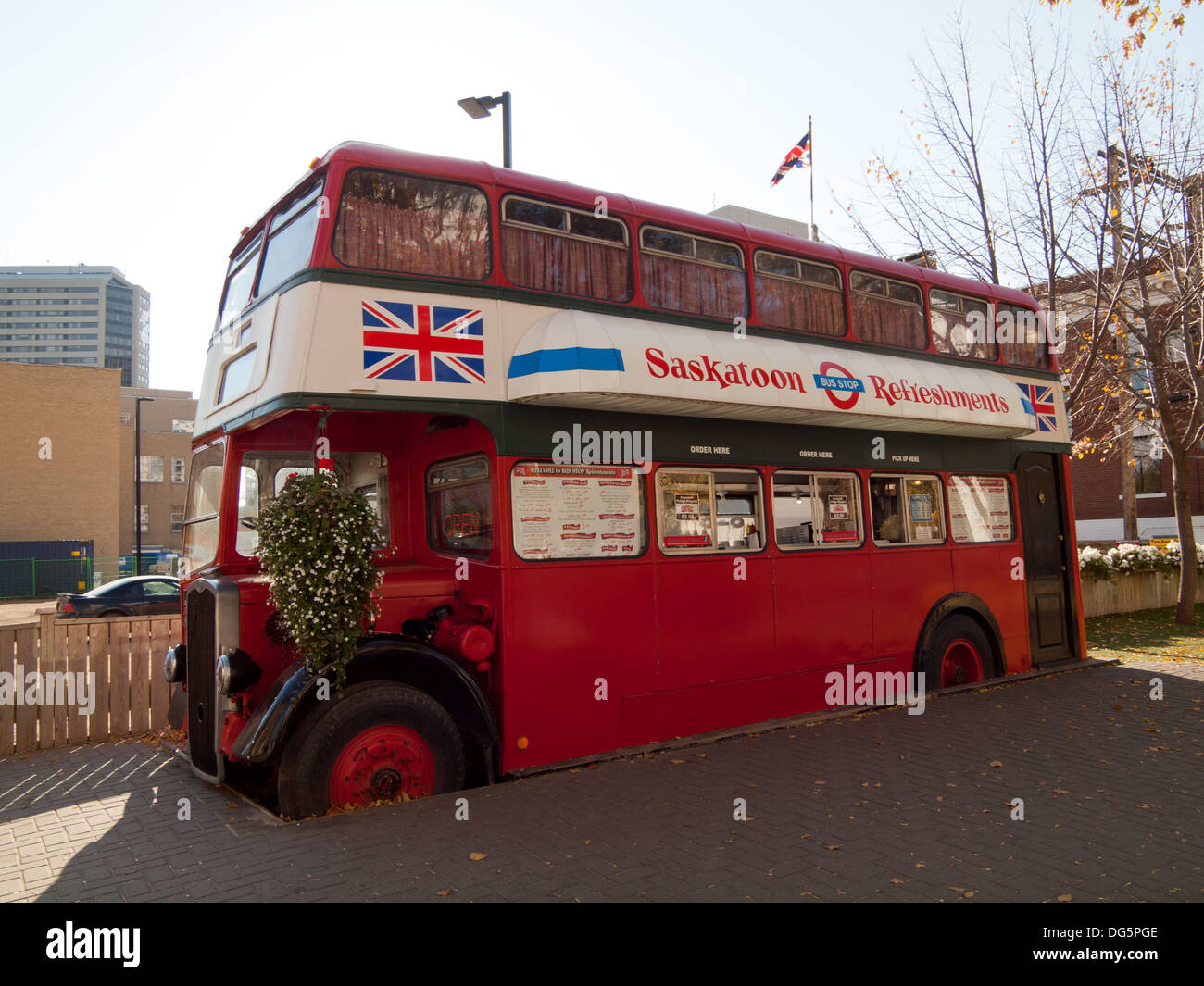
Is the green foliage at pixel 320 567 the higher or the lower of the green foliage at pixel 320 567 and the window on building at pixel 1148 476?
the lower

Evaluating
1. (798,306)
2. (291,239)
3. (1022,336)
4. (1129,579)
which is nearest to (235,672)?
(291,239)

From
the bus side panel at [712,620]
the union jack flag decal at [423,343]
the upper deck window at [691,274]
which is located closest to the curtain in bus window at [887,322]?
the upper deck window at [691,274]

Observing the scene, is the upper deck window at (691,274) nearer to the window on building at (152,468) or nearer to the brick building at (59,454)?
the brick building at (59,454)

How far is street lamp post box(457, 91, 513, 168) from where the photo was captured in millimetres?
10625

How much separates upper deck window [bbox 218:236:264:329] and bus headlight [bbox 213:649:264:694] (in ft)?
8.64

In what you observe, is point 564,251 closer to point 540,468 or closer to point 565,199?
point 565,199

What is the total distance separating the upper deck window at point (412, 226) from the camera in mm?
5637

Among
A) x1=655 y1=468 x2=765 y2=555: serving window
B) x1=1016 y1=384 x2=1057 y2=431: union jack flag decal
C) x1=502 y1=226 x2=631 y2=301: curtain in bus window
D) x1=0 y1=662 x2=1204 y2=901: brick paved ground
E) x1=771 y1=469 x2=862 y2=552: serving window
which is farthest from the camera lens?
x1=1016 y1=384 x2=1057 y2=431: union jack flag decal

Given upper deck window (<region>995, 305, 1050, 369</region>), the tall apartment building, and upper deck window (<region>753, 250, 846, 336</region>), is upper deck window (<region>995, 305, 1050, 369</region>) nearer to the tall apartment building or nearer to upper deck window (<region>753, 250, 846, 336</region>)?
upper deck window (<region>753, 250, 846, 336</region>)

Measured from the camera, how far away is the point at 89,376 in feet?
132

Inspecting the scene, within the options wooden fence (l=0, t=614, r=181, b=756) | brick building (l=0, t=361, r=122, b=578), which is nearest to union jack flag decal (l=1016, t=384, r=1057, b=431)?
wooden fence (l=0, t=614, r=181, b=756)

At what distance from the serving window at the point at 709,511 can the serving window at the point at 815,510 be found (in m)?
0.26
